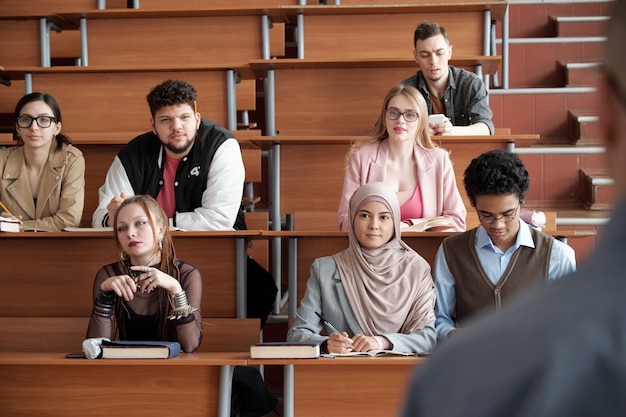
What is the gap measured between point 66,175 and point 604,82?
111 inches

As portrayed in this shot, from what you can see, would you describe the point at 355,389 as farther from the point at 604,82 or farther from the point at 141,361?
the point at 604,82

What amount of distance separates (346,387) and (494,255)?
564 millimetres

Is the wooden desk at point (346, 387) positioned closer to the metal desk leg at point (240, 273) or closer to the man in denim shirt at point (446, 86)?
the metal desk leg at point (240, 273)

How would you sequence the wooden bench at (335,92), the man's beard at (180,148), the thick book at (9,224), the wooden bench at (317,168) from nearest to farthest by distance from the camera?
the thick book at (9,224)
the man's beard at (180,148)
the wooden bench at (317,168)
the wooden bench at (335,92)

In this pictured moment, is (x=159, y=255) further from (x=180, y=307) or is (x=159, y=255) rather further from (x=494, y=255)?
(x=494, y=255)

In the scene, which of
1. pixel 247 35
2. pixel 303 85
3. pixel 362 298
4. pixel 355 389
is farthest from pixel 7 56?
pixel 355 389

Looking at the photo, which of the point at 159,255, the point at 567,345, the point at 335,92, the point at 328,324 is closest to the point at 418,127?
the point at 335,92

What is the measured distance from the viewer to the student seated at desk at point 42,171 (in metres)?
2.94

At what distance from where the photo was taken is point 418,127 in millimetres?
2855

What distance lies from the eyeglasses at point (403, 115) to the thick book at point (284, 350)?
3.38ft

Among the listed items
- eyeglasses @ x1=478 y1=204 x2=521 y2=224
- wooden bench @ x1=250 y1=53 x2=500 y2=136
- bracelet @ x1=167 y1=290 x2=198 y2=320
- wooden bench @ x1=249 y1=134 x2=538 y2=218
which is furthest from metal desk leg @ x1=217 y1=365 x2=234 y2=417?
wooden bench @ x1=250 y1=53 x2=500 y2=136

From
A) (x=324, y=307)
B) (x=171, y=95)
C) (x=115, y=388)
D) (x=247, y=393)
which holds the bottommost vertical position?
(x=247, y=393)

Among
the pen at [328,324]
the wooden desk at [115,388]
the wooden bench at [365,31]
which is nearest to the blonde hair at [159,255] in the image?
the wooden desk at [115,388]

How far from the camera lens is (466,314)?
2320 mm
